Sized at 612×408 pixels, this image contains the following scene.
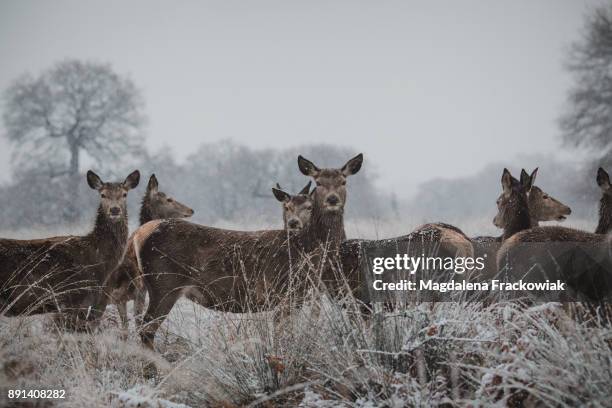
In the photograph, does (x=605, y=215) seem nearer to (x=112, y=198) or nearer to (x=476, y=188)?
(x=112, y=198)

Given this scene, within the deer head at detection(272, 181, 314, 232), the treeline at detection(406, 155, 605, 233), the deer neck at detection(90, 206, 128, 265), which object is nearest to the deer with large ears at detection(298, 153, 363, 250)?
the deer head at detection(272, 181, 314, 232)

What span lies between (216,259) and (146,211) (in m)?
3.35

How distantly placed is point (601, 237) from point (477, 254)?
1301mm

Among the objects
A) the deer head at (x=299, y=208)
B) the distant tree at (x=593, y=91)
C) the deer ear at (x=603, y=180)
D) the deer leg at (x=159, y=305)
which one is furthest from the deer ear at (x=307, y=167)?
A: the distant tree at (x=593, y=91)

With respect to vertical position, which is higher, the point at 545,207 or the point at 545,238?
the point at 545,207

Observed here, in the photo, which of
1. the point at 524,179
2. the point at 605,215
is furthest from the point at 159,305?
the point at 605,215

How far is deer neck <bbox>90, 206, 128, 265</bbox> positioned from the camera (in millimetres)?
6340

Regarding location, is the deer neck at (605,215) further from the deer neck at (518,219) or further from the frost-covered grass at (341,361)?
the frost-covered grass at (341,361)

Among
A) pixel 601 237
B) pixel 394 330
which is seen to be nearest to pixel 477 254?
pixel 601 237

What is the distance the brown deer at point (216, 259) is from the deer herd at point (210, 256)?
0.04 feet

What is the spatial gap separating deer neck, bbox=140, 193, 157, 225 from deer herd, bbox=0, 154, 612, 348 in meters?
1.87

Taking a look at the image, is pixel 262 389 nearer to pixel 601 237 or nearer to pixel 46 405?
pixel 46 405

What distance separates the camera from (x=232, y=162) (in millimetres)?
48688

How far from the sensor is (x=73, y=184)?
2734 cm
